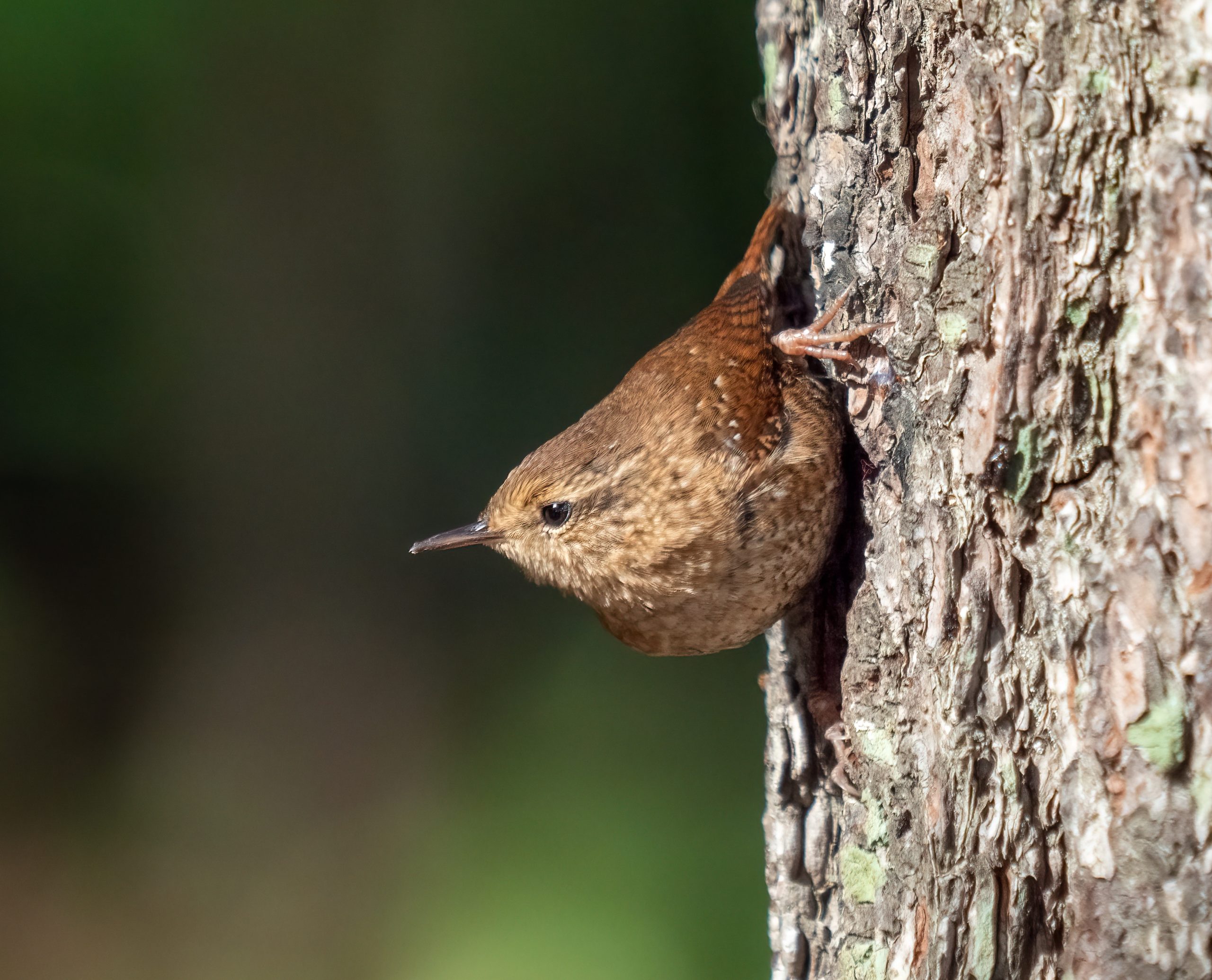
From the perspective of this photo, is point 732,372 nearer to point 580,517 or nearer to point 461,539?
point 580,517

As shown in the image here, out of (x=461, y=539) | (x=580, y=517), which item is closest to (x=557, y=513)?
(x=580, y=517)

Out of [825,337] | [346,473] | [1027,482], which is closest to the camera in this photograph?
[1027,482]

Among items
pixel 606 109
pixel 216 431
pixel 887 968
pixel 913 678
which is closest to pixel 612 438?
pixel 913 678

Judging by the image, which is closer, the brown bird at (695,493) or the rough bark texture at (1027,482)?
the rough bark texture at (1027,482)

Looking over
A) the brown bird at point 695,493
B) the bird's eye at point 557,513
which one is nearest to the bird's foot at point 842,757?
the brown bird at point 695,493

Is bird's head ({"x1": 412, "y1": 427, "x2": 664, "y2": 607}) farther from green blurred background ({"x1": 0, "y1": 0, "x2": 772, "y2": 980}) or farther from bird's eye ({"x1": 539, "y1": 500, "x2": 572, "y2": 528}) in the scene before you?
green blurred background ({"x1": 0, "y1": 0, "x2": 772, "y2": 980})

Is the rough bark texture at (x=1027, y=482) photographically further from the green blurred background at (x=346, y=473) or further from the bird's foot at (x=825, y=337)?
the green blurred background at (x=346, y=473)

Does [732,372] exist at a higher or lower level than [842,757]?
higher
